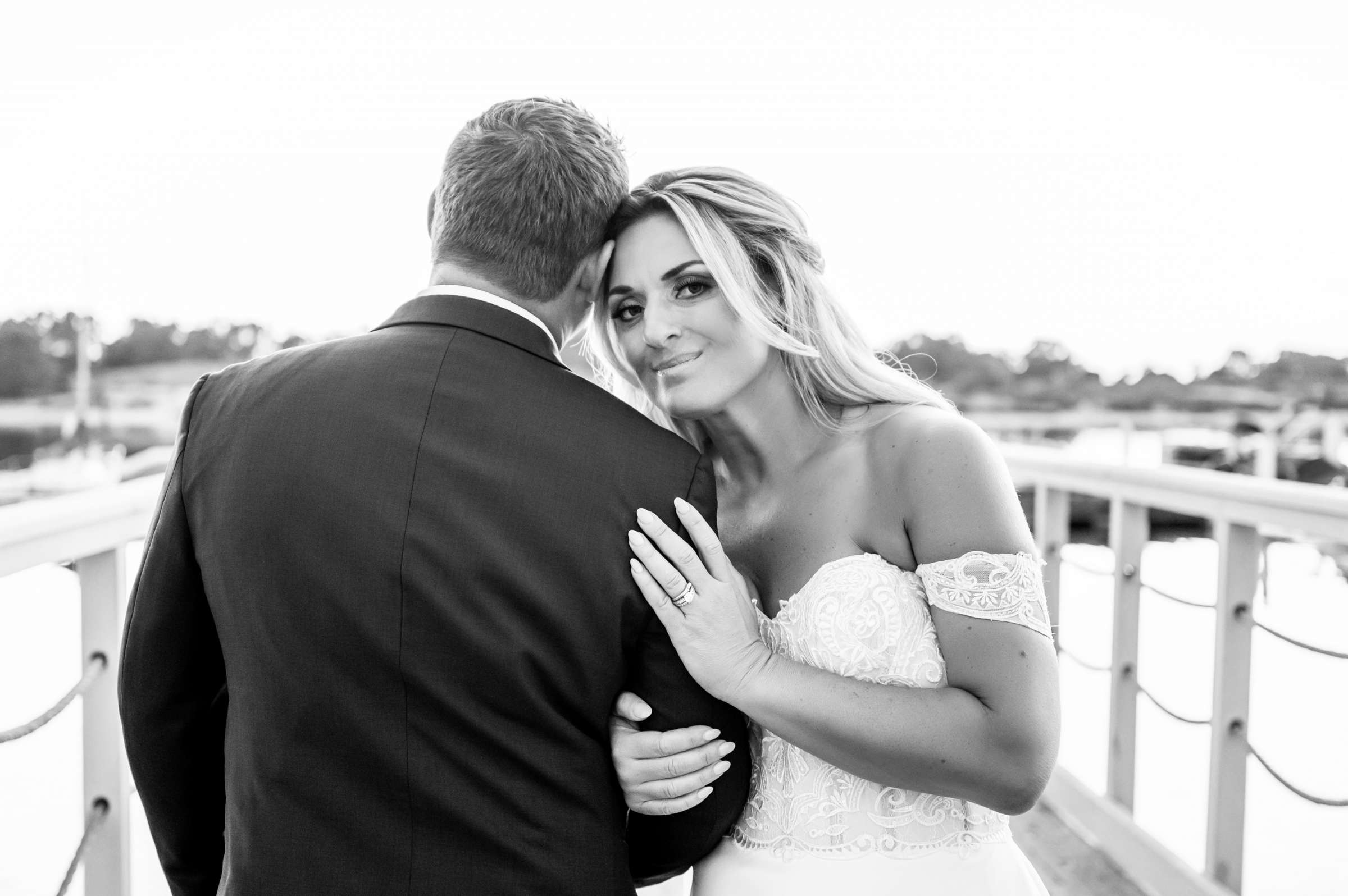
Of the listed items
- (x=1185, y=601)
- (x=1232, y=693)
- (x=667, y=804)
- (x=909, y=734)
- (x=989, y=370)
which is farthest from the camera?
(x=989, y=370)

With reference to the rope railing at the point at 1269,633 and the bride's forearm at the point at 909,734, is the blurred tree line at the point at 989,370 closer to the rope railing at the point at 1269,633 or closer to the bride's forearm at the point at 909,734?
the rope railing at the point at 1269,633

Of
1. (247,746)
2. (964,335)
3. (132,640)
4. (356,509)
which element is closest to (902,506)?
(356,509)

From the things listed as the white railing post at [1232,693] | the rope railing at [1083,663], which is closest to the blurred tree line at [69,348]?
the rope railing at [1083,663]

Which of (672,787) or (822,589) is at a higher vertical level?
(822,589)

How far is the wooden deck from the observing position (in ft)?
9.45

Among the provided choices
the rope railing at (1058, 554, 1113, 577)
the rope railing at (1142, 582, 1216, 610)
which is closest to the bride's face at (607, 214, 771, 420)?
the rope railing at (1142, 582, 1216, 610)

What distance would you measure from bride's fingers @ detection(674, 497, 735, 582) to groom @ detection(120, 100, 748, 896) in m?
0.02

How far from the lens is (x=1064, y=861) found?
3.09 meters

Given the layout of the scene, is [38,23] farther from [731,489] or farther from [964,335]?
[731,489]

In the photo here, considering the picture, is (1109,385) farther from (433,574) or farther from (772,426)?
(433,574)

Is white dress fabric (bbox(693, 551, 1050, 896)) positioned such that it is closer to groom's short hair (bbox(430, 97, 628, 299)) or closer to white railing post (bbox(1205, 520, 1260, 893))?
groom's short hair (bbox(430, 97, 628, 299))

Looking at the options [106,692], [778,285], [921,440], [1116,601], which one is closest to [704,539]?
[921,440]

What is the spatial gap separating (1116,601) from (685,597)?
2.28 meters

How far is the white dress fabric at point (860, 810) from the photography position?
1.58 meters
